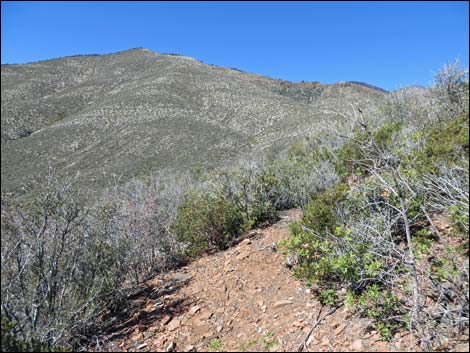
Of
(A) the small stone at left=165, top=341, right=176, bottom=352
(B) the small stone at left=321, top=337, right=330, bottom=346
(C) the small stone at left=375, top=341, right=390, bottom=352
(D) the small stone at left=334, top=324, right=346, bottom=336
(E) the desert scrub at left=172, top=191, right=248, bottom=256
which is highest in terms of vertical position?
(E) the desert scrub at left=172, top=191, right=248, bottom=256

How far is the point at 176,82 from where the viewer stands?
4469 centimetres

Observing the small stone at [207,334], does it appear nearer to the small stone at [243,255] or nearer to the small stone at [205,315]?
the small stone at [205,315]

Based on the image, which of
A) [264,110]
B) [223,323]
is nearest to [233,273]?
[223,323]

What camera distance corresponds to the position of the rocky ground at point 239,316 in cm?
308

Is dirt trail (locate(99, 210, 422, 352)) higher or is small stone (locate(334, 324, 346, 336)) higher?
dirt trail (locate(99, 210, 422, 352))

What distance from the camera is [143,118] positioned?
33969 mm

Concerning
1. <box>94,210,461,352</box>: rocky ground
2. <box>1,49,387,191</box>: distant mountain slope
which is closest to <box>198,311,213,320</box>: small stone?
<box>94,210,461,352</box>: rocky ground

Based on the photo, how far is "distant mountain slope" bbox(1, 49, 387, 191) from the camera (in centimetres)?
2548

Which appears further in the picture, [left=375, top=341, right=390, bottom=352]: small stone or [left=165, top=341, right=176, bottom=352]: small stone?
[left=165, top=341, right=176, bottom=352]: small stone

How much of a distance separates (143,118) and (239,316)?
1280 inches

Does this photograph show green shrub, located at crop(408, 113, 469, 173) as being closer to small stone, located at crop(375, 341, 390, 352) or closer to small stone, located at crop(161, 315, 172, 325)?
small stone, located at crop(375, 341, 390, 352)

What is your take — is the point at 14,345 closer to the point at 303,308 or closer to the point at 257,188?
the point at 303,308

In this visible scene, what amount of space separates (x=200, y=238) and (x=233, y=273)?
1346 mm

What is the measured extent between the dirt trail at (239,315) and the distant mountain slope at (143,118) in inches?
473
